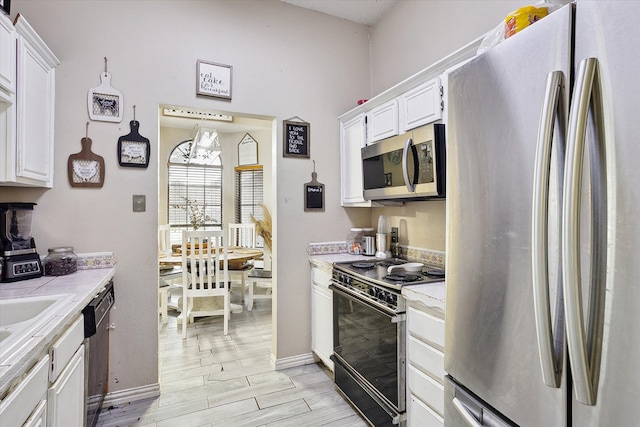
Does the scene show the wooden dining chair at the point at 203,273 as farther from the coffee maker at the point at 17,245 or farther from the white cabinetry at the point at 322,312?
the coffee maker at the point at 17,245

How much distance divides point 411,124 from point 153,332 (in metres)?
2.35

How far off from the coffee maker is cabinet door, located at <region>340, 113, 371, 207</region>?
2.21 m

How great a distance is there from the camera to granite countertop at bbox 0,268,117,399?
835 mm

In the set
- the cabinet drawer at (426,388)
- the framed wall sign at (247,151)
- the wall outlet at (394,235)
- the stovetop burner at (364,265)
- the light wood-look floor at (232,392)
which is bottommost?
the light wood-look floor at (232,392)

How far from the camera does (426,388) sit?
1487mm

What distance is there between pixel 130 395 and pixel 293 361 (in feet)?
4.03

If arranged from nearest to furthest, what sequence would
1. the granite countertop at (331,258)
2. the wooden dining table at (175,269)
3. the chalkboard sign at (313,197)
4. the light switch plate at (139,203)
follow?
the light switch plate at (139,203) → the granite countertop at (331,258) → the chalkboard sign at (313,197) → the wooden dining table at (175,269)

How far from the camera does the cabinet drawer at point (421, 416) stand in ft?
4.70

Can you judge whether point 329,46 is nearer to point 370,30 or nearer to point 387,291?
point 370,30

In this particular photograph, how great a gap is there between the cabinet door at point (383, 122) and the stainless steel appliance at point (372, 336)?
965mm

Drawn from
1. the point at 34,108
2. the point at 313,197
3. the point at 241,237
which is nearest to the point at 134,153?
the point at 34,108

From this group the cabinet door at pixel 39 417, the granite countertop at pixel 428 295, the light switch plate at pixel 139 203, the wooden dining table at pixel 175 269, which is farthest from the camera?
the wooden dining table at pixel 175 269

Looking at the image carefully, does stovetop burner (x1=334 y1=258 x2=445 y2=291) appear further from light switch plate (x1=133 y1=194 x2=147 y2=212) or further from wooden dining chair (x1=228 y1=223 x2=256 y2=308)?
wooden dining chair (x1=228 y1=223 x2=256 y2=308)

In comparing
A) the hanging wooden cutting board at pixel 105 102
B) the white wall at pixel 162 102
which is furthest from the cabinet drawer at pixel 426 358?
the hanging wooden cutting board at pixel 105 102
